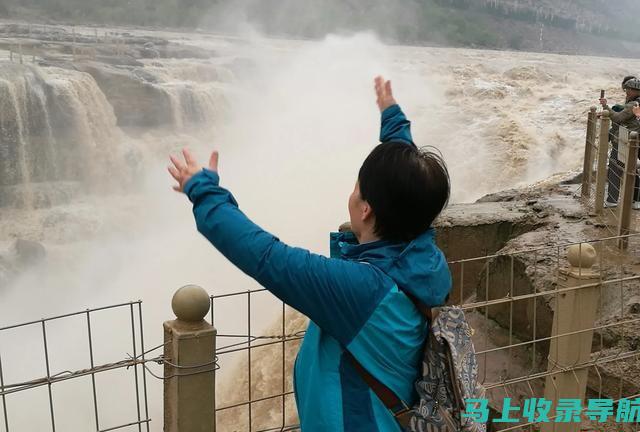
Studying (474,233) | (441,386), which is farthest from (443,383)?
(474,233)

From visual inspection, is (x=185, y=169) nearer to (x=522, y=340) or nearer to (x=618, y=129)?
(x=522, y=340)

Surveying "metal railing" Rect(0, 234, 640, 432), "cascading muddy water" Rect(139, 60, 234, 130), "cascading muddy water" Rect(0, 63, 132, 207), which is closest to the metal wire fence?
"metal railing" Rect(0, 234, 640, 432)

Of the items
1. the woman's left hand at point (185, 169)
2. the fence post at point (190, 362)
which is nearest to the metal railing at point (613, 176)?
the fence post at point (190, 362)

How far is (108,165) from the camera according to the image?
13969 millimetres

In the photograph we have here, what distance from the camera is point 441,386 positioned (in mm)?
1407

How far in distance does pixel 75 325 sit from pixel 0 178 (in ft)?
16.5

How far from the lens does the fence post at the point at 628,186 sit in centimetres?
479

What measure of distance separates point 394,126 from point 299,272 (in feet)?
2.25

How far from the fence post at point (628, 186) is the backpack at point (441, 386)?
380cm

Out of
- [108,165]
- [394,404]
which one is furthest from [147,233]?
[394,404]

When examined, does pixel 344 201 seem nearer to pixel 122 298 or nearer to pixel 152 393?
pixel 122 298

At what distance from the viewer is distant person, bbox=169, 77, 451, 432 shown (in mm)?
1293

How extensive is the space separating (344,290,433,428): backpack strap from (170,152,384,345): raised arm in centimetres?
7

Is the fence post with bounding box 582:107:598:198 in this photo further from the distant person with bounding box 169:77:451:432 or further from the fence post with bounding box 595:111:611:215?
the distant person with bounding box 169:77:451:432
